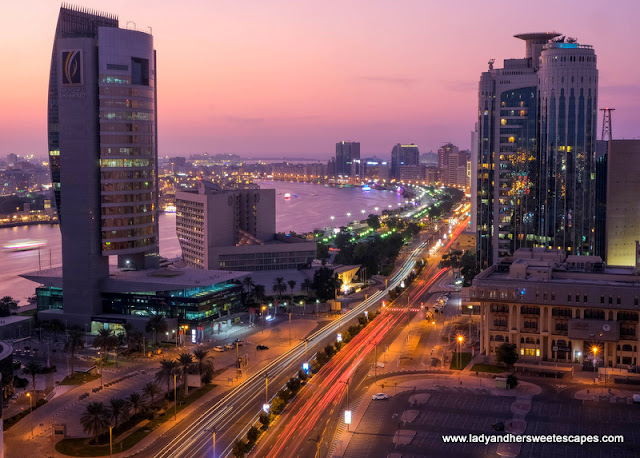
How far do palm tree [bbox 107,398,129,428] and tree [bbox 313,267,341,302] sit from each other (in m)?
33.5

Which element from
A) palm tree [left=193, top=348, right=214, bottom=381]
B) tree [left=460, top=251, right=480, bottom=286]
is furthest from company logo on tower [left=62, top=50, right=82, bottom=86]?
tree [left=460, top=251, right=480, bottom=286]

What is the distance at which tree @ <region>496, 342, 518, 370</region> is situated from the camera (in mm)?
42500

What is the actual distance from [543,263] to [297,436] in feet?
81.0

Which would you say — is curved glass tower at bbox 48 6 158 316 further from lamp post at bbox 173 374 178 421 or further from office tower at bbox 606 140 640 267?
office tower at bbox 606 140 640 267

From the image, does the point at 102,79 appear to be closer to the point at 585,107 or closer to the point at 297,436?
the point at 297,436

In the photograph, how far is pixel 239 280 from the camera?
6350cm

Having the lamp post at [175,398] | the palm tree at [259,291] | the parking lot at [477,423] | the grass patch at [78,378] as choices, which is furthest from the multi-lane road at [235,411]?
Result: the palm tree at [259,291]

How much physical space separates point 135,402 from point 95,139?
25478 millimetres

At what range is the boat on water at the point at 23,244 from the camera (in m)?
105

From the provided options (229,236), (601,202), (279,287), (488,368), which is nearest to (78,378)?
(488,368)

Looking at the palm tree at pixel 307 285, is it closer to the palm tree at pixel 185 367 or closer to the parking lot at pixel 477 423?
the palm tree at pixel 185 367

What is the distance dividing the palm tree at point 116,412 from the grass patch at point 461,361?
19.1 metres

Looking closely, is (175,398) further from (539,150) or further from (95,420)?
(539,150)

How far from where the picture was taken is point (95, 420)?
31141mm
